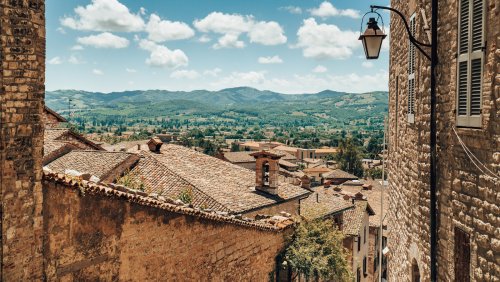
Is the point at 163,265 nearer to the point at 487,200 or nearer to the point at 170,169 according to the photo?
the point at 487,200

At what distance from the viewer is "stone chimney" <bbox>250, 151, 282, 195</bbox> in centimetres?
2620

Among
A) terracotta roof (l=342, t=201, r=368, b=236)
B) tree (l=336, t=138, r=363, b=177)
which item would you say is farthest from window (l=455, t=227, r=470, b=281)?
tree (l=336, t=138, r=363, b=177)

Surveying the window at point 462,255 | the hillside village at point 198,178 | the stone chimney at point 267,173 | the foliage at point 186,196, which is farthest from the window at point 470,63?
the stone chimney at point 267,173

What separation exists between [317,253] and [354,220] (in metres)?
15.2

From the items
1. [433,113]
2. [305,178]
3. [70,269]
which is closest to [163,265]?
[70,269]

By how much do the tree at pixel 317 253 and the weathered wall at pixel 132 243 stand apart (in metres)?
3.36

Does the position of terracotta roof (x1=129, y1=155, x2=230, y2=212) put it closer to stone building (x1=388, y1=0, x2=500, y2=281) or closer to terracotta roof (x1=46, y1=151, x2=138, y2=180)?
terracotta roof (x1=46, y1=151, x2=138, y2=180)

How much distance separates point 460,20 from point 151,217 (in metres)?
7.37

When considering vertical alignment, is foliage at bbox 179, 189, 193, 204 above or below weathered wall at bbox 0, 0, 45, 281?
below

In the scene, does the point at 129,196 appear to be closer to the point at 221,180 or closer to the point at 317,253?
the point at 317,253

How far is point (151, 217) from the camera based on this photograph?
1078 centimetres

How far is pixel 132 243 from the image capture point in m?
10.3

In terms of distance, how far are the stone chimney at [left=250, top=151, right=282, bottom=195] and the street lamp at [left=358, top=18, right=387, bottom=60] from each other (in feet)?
60.7

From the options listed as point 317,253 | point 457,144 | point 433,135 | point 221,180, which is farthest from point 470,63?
point 221,180
